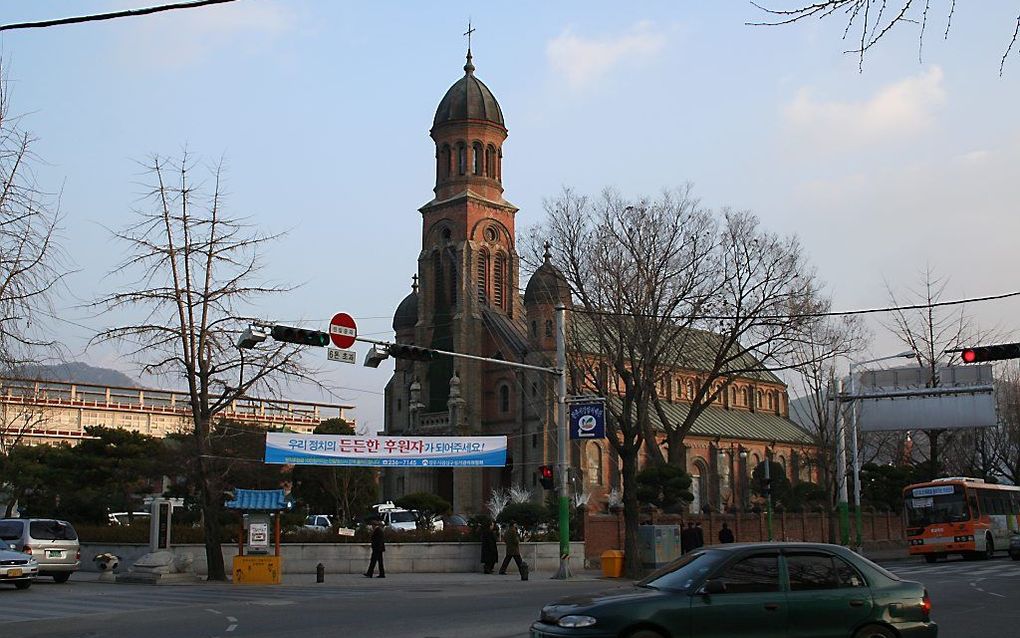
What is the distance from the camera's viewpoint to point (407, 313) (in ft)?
259

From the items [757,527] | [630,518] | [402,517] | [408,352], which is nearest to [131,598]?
[408,352]

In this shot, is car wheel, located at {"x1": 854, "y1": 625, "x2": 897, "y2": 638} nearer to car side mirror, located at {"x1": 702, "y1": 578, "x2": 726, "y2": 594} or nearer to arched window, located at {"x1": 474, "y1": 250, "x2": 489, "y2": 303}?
car side mirror, located at {"x1": 702, "y1": 578, "x2": 726, "y2": 594}

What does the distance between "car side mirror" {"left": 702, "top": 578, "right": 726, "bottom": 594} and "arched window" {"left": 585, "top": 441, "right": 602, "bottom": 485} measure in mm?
58960

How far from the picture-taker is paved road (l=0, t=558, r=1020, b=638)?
50.3ft

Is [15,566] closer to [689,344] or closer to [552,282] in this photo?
[552,282]

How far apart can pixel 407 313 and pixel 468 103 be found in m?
16.5

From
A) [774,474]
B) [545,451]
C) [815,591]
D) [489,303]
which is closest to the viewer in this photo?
[815,591]

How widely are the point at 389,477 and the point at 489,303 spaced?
15459mm

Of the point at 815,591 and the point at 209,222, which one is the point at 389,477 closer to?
the point at 209,222

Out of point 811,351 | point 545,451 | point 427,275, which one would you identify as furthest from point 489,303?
point 811,351

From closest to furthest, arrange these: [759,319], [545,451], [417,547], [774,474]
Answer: [417,547] → [759,319] → [774,474] → [545,451]

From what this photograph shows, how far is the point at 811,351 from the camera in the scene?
148 feet

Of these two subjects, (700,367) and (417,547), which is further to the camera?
(700,367)

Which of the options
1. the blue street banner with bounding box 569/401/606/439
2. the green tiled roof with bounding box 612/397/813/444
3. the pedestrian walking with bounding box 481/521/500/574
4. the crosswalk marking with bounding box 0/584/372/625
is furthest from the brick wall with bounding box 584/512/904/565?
the green tiled roof with bounding box 612/397/813/444
